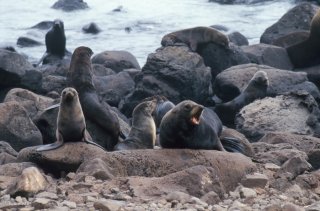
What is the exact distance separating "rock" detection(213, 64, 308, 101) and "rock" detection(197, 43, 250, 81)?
167cm

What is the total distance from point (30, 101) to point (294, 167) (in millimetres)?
5614

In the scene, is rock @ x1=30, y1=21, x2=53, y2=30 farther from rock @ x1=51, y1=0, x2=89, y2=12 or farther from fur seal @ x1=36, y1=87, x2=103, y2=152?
fur seal @ x1=36, y1=87, x2=103, y2=152

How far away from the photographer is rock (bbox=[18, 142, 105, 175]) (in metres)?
8.03

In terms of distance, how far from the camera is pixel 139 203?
20.4 ft

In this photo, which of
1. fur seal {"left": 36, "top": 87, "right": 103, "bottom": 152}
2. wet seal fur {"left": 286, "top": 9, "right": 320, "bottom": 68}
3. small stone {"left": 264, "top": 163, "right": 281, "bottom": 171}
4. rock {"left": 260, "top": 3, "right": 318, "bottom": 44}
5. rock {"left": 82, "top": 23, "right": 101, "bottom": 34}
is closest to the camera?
small stone {"left": 264, "top": 163, "right": 281, "bottom": 171}

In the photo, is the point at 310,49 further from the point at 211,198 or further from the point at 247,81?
the point at 211,198

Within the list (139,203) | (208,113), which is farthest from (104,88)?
(139,203)

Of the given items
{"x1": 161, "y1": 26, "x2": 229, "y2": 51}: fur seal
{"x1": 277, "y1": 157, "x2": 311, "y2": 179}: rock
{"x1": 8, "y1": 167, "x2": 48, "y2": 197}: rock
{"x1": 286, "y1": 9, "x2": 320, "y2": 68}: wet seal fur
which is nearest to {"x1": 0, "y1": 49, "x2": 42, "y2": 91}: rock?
{"x1": 161, "y1": 26, "x2": 229, "y2": 51}: fur seal

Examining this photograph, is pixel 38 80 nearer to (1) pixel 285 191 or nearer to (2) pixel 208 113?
(2) pixel 208 113

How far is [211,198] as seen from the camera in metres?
6.65

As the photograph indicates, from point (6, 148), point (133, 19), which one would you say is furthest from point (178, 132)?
point (133, 19)

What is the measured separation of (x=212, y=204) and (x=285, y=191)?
46.4 inches

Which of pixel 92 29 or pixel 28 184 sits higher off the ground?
pixel 28 184

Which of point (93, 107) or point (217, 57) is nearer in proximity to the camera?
point (93, 107)
